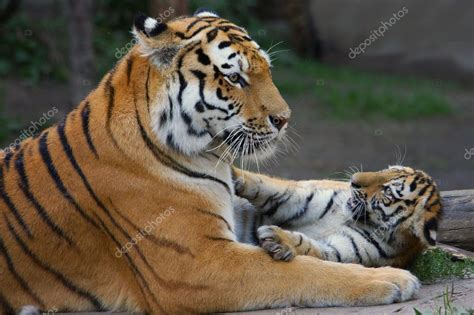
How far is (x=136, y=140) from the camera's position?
4.31 meters

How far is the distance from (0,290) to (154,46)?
53.4 inches

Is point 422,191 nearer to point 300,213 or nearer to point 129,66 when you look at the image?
point 300,213

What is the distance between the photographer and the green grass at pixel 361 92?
35.7 ft

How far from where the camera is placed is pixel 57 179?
14.4 ft

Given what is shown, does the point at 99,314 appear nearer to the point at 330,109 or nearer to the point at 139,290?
the point at 139,290

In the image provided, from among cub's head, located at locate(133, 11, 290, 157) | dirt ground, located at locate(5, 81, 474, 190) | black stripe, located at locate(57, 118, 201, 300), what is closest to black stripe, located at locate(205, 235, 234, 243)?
black stripe, located at locate(57, 118, 201, 300)

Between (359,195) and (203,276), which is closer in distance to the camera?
(203,276)

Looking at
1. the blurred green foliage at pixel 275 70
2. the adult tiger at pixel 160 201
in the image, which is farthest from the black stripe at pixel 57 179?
the blurred green foliage at pixel 275 70

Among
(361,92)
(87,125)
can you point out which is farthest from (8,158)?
(361,92)

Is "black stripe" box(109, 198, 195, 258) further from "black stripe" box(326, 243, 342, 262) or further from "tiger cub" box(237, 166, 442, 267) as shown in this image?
"black stripe" box(326, 243, 342, 262)

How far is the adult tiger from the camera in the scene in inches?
164

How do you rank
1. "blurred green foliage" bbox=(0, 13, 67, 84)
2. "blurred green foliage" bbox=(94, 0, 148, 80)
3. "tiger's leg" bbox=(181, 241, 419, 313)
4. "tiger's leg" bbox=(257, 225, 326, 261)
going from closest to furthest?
"tiger's leg" bbox=(181, 241, 419, 313) → "tiger's leg" bbox=(257, 225, 326, 261) → "blurred green foliage" bbox=(0, 13, 67, 84) → "blurred green foliage" bbox=(94, 0, 148, 80)

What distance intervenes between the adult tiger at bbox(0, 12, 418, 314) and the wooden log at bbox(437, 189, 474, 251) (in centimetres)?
135

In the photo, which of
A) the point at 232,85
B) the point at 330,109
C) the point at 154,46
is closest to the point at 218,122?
the point at 232,85
